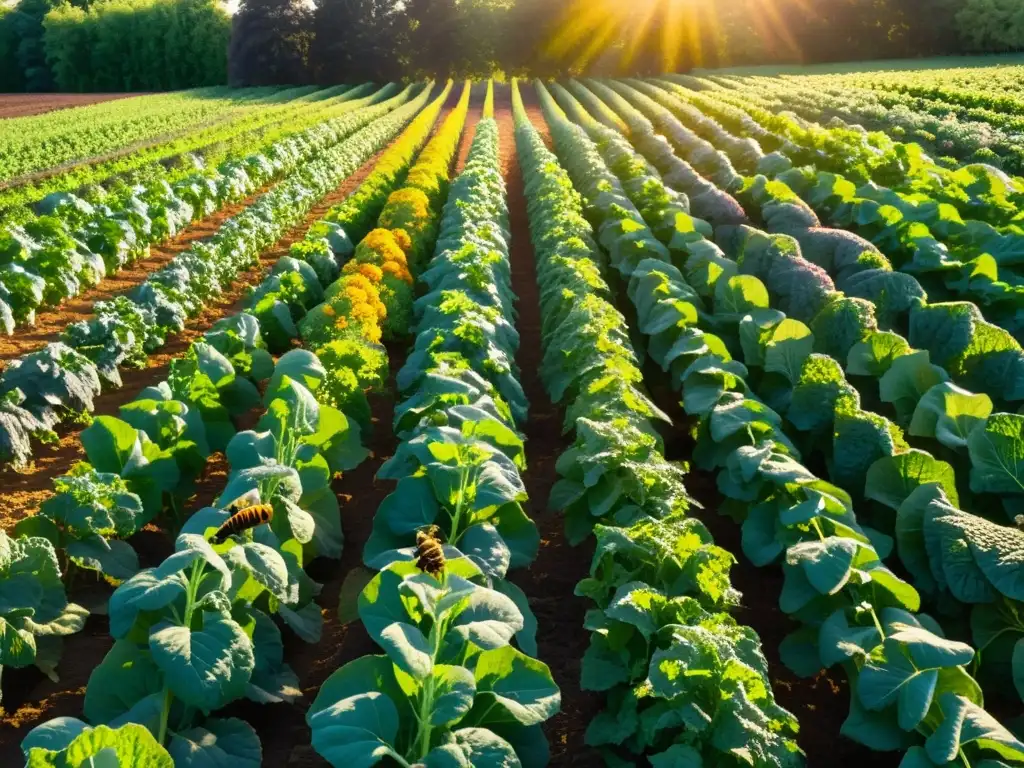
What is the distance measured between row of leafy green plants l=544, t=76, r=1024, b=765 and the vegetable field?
0.02m

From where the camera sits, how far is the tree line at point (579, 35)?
5191 cm

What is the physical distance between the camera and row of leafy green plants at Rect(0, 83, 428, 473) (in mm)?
6148

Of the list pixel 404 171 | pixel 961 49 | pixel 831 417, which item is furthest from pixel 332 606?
pixel 961 49

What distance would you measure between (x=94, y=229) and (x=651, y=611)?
357 inches

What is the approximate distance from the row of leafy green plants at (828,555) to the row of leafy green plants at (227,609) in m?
2.14

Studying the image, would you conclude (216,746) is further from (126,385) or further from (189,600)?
(126,385)

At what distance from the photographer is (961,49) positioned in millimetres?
52125

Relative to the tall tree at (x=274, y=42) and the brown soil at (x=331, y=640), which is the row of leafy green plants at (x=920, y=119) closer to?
the brown soil at (x=331, y=640)

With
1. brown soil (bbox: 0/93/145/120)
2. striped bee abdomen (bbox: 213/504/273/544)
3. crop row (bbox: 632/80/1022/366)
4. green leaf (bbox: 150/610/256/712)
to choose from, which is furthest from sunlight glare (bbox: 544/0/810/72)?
green leaf (bbox: 150/610/256/712)

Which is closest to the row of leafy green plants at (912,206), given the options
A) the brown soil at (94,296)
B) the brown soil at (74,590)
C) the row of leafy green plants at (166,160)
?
the brown soil at (74,590)

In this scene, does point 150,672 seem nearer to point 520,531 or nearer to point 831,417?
point 520,531

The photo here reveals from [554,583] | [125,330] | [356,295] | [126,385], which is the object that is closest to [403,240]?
[356,295]

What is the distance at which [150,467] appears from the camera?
4.68 metres

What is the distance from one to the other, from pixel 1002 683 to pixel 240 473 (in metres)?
3.51
